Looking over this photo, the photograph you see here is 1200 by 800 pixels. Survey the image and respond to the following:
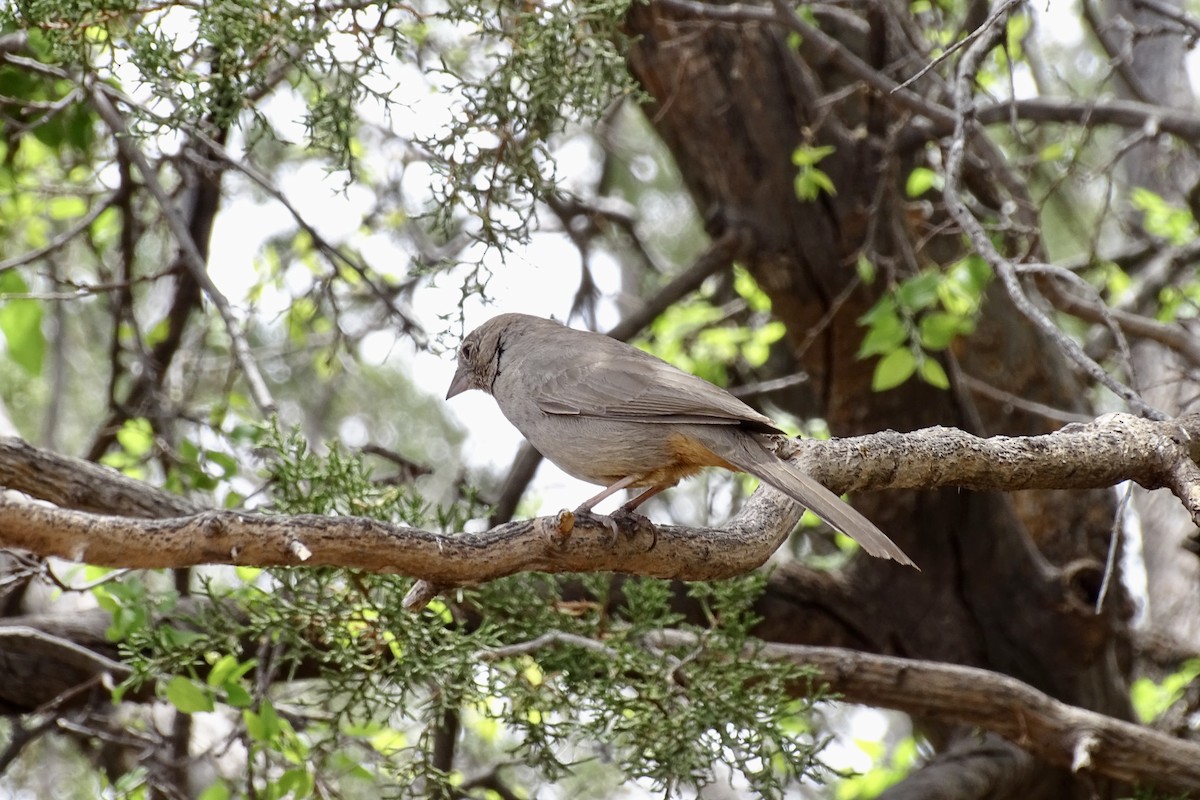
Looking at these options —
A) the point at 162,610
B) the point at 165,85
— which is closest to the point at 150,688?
the point at 162,610

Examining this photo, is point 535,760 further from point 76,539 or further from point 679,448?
point 76,539

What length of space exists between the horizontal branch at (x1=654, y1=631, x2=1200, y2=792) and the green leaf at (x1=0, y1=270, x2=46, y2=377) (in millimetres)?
2527

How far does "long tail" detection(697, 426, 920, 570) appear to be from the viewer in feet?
9.86

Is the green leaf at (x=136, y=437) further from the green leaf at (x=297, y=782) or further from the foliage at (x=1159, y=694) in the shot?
the foliage at (x=1159, y=694)

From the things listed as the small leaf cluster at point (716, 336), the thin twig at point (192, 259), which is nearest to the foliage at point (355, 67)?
the thin twig at point (192, 259)

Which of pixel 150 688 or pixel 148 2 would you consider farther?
pixel 150 688

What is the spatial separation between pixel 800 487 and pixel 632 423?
733 millimetres

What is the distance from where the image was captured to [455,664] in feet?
12.9

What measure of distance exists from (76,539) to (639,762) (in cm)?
207

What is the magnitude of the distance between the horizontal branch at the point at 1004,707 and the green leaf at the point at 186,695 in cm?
165

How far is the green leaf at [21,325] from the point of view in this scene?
4.50 m

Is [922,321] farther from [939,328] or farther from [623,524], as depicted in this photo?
[623,524]

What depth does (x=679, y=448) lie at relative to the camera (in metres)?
3.66

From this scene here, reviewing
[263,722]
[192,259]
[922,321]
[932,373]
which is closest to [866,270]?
[922,321]
